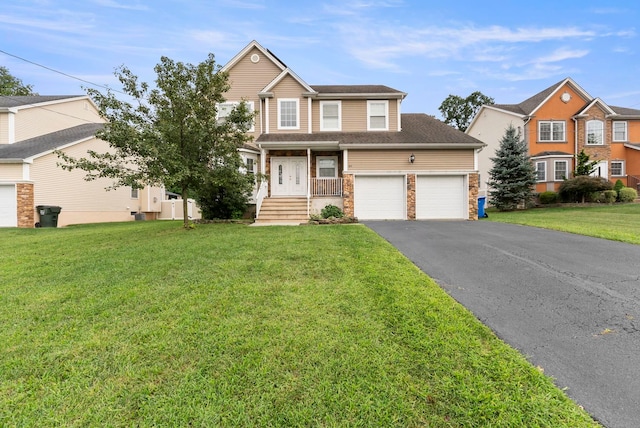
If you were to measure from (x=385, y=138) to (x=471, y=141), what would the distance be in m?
3.92

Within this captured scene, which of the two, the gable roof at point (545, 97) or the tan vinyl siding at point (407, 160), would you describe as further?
the gable roof at point (545, 97)

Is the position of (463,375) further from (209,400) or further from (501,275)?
(501,275)

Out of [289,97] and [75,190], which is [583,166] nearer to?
[289,97]

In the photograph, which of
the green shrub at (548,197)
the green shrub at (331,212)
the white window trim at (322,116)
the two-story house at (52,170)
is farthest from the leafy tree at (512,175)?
the two-story house at (52,170)

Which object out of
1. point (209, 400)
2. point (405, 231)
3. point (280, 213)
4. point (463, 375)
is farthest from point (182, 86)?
point (463, 375)

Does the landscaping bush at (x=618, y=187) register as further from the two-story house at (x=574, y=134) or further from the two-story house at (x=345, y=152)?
the two-story house at (x=345, y=152)

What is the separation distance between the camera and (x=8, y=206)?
13.7 metres

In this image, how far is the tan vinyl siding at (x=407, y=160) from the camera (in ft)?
43.6

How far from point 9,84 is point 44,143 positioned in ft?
75.9

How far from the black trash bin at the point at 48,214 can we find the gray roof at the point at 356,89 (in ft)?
48.2

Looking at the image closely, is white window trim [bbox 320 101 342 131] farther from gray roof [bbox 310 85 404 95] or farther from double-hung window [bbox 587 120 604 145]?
double-hung window [bbox 587 120 604 145]

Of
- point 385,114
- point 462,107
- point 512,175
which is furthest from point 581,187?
point 462,107

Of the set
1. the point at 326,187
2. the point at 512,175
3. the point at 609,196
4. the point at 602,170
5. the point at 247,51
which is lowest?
the point at 609,196

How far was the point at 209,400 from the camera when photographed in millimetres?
2086
